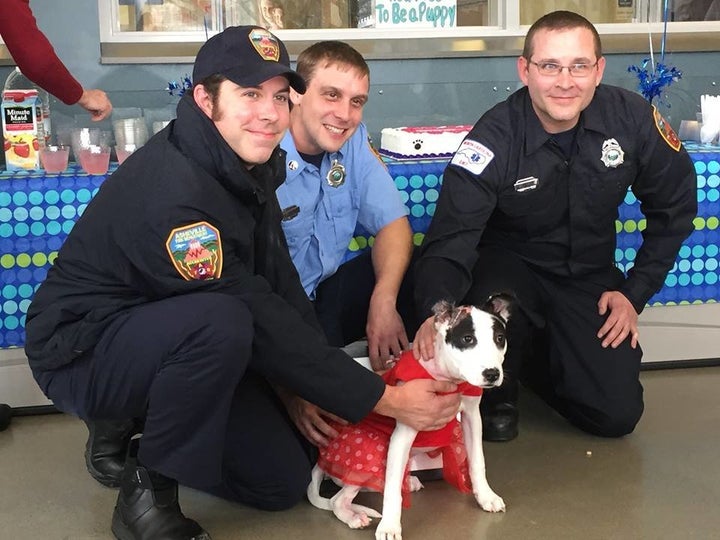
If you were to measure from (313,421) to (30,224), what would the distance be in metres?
1.11

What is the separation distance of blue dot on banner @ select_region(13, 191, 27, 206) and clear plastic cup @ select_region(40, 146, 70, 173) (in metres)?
0.15

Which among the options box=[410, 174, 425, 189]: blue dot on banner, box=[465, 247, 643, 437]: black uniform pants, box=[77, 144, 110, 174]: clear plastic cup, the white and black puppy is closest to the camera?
the white and black puppy

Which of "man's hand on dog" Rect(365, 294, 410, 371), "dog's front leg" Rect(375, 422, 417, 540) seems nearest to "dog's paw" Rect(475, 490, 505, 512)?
"dog's front leg" Rect(375, 422, 417, 540)

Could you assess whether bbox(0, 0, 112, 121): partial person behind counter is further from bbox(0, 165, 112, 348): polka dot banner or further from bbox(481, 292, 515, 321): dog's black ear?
bbox(481, 292, 515, 321): dog's black ear

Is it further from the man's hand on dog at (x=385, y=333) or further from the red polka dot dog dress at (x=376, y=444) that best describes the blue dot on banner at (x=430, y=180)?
the red polka dot dog dress at (x=376, y=444)

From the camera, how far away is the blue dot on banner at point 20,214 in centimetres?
280

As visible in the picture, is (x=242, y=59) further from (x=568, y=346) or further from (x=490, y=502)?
(x=568, y=346)

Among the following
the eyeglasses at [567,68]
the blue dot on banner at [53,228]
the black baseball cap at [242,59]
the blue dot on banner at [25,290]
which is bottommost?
the blue dot on banner at [25,290]

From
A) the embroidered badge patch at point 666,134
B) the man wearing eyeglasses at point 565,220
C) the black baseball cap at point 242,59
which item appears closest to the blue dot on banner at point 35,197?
the black baseball cap at point 242,59

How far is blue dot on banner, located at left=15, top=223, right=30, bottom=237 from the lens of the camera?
9.20ft

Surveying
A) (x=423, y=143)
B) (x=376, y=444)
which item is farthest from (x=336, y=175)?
(x=376, y=444)

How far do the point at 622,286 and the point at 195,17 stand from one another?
69.6 inches

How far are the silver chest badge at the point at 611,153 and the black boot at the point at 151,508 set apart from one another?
143 cm

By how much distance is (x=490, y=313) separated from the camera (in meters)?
2.05
